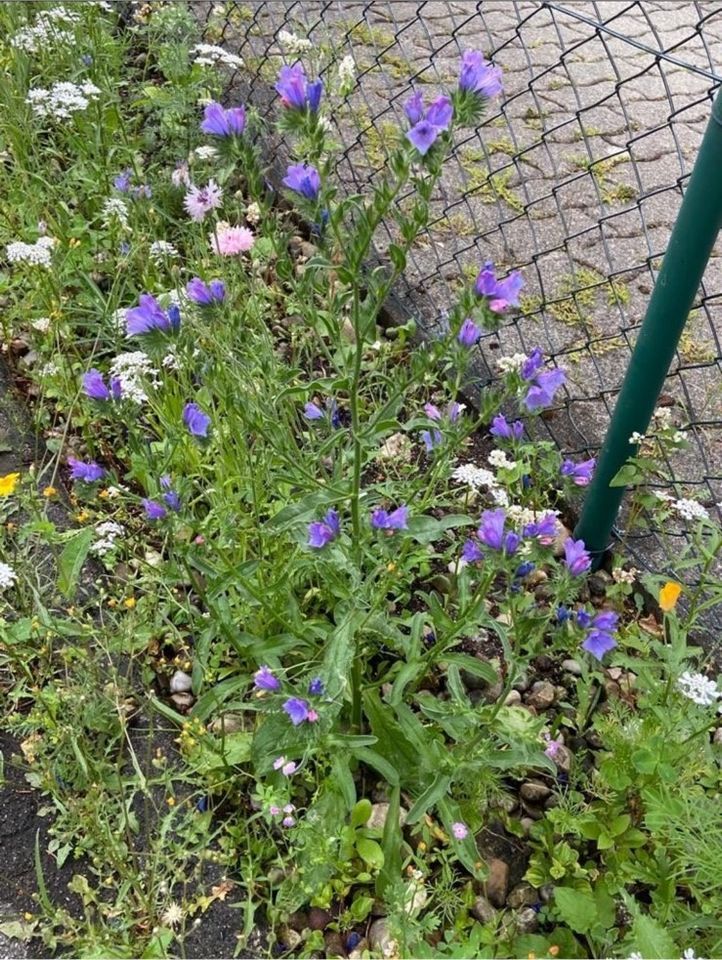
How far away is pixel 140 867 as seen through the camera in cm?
159

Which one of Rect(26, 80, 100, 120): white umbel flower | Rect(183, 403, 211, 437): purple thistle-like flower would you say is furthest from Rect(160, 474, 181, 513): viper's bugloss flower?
Rect(26, 80, 100, 120): white umbel flower

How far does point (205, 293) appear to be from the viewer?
149 cm

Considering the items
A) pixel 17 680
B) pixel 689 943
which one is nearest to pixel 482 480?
pixel 689 943

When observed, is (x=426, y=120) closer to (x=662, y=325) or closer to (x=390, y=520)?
(x=390, y=520)

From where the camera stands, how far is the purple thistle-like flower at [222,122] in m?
1.30

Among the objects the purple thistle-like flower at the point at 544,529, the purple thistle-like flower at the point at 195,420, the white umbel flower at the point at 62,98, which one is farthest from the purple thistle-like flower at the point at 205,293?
the white umbel flower at the point at 62,98

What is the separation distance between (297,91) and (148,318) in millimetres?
459

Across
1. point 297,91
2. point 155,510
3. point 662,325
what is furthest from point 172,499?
point 662,325

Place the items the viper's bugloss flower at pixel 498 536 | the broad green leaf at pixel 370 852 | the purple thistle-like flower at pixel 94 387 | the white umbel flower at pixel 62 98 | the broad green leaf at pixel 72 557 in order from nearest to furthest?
1. the viper's bugloss flower at pixel 498 536
2. the purple thistle-like flower at pixel 94 387
3. the broad green leaf at pixel 370 852
4. the broad green leaf at pixel 72 557
5. the white umbel flower at pixel 62 98

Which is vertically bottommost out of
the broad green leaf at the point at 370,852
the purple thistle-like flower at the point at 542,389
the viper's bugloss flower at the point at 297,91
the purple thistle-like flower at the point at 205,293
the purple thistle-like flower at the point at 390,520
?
the broad green leaf at the point at 370,852

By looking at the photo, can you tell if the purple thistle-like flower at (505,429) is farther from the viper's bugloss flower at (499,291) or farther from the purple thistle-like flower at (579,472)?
the viper's bugloss flower at (499,291)

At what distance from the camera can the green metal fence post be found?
4.96 feet

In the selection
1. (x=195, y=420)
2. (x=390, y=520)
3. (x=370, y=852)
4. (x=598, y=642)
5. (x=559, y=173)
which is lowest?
(x=370, y=852)

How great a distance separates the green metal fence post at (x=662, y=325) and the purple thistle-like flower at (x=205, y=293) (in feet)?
2.76
